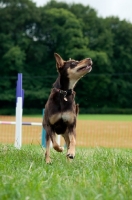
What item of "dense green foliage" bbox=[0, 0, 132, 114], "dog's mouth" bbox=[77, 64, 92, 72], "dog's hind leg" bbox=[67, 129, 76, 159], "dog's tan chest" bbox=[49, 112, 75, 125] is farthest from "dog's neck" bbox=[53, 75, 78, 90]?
"dense green foliage" bbox=[0, 0, 132, 114]

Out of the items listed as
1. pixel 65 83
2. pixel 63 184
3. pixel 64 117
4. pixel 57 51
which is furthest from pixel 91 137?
pixel 57 51

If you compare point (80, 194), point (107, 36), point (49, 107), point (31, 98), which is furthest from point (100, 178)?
point (107, 36)

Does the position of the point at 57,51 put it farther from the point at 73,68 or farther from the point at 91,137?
the point at 73,68

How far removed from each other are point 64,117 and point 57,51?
1945 inches

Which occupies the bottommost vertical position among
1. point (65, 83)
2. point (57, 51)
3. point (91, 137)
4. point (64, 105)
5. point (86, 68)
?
point (91, 137)

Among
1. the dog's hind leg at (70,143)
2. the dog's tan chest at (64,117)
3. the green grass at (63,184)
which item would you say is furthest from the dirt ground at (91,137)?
the green grass at (63,184)

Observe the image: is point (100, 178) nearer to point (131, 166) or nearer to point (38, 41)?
point (131, 166)

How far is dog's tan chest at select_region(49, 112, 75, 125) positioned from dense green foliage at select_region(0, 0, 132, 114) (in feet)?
143

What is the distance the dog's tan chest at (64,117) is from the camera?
6.02 meters

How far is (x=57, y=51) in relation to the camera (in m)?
55.1

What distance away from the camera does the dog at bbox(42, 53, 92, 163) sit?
603cm

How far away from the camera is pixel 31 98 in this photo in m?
50.7

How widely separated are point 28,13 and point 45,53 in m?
5.17

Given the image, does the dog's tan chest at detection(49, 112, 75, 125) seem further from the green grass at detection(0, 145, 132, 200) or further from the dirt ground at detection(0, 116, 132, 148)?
the dirt ground at detection(0, 116, 132, 148)
